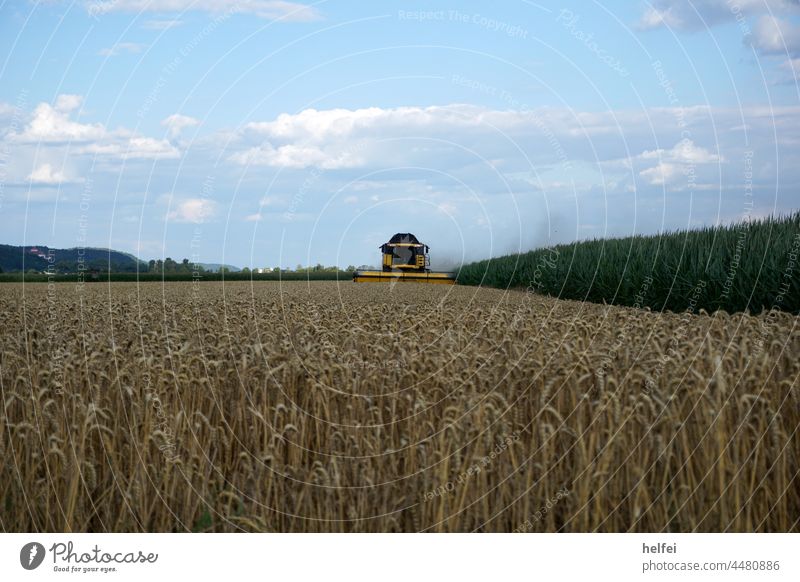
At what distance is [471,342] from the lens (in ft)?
31.8

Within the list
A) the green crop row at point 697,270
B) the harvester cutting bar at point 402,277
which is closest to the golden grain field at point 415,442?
the green crop row at point 697,270

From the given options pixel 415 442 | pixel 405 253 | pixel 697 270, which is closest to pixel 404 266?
pixel 405 253

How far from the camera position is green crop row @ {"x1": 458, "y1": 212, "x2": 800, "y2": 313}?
18172mm

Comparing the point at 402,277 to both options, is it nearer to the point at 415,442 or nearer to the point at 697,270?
the point at 697,270

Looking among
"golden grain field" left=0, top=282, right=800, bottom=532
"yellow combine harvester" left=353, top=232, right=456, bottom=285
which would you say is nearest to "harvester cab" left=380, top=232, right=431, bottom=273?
"yellow combine harvester" left=353, top=232, right=456, bottom=285

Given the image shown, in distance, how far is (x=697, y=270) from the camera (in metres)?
21.2

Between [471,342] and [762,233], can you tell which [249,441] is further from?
[762,233]

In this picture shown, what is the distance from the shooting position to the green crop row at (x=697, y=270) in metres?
18.2

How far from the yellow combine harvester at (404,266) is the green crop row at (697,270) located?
16207 mm

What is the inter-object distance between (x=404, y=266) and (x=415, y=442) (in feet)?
152

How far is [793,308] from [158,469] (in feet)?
48.8

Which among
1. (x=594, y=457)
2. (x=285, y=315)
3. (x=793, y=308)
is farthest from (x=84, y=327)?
(x=793, y=308)

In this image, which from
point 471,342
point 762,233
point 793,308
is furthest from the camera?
point 762,233
